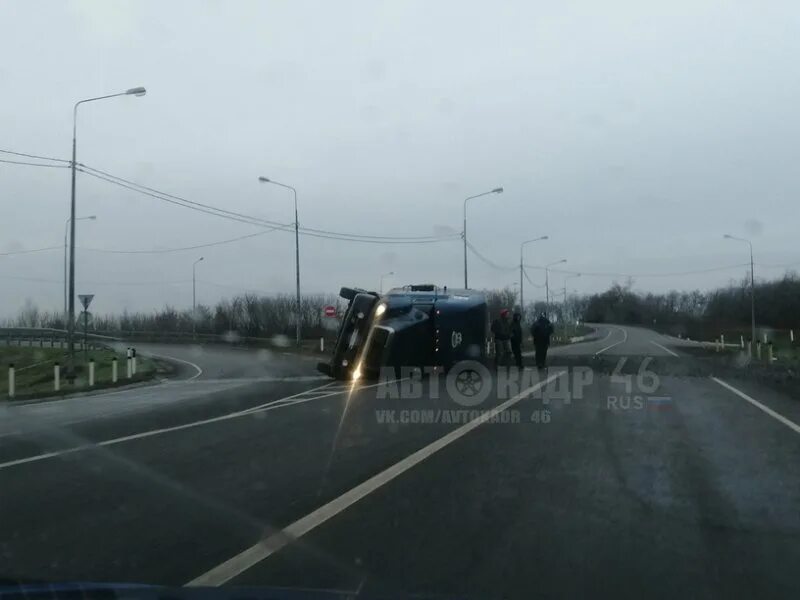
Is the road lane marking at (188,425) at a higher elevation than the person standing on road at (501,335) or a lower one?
lower

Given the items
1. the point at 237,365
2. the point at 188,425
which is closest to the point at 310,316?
the point at 237,365

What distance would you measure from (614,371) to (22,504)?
18299 millimetres

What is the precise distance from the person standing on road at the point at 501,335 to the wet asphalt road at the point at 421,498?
28.4ft

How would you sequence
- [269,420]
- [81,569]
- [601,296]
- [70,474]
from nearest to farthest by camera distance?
[81,569] < [70,474] < [269,420] < [601,296]

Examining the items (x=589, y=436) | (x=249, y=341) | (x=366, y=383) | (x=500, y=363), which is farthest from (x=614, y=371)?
(x=249, y=341)

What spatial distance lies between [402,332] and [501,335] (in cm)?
416

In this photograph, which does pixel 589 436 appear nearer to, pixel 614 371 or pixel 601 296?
pixel 614 371

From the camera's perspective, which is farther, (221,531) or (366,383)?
(366,383)

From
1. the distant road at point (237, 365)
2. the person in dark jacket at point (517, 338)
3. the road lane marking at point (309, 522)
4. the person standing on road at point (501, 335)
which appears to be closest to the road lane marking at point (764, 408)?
the road lane marking at point (309, 522)

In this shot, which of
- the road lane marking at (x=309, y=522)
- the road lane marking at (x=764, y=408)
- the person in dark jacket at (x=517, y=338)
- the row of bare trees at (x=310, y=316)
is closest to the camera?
the road lane marking at (x=309, y=522)

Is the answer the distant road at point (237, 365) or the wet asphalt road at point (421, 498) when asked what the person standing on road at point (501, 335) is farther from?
the wet asphalt road at point (421, 498)

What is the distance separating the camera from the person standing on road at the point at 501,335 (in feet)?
80.6

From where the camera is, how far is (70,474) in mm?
9492

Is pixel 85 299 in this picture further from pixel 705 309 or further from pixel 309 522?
pixel 705 309
